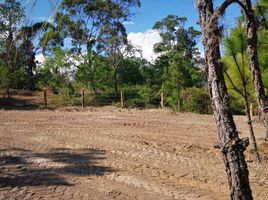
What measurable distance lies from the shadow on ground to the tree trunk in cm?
435

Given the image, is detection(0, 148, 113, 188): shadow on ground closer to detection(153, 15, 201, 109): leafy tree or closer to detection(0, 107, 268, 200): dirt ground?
detection(0, 107, 268, 200): dirt ground

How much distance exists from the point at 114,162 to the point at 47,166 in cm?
148

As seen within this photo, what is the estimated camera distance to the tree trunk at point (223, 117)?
358 centimetres

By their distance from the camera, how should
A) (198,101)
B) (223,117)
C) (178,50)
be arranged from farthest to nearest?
(178,50) → (198,101) → (223,117)

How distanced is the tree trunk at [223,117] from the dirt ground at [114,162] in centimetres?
332

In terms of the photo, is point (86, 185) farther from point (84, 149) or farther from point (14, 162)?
point (84, 149)

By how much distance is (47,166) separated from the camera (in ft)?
27.9

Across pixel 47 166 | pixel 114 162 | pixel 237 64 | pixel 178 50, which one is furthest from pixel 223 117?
pixel 178 50

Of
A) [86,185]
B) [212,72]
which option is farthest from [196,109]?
[212,72]

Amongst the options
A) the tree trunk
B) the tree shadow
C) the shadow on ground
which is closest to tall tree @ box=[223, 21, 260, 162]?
the shadow on ground

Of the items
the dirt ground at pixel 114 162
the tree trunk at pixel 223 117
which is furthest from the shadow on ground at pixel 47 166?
the tree trunk at pixel 223 117

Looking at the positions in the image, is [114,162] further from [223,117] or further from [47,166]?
[223,117]

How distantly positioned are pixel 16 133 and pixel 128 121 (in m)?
4.79

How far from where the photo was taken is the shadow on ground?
750cm
